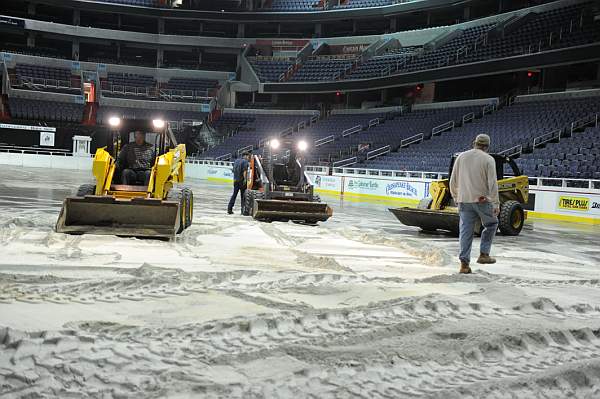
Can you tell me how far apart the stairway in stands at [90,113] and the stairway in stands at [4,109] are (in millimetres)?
5255

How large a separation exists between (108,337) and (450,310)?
276 centimetres

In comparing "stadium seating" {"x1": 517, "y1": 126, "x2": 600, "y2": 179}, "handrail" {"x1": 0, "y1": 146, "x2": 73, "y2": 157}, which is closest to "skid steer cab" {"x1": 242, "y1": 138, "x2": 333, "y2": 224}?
"stadium seating" {"x1": 517, "y1": 126, "x2": 600, "y2": 179}

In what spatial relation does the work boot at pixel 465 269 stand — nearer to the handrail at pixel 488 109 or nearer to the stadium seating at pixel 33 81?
the handrail at pixel 488 109

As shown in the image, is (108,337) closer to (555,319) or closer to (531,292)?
(555,319)

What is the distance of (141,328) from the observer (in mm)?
4270

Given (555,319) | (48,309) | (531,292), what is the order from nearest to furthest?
(48,309) < (555,319) < (531,292)

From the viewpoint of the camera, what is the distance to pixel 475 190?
7332 millimetres

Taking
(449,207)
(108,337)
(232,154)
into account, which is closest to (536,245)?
(449,207)

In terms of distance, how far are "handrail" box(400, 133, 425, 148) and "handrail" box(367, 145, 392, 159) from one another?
0.80 meters

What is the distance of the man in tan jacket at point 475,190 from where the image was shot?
24.0ft

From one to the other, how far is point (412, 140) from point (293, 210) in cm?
2202

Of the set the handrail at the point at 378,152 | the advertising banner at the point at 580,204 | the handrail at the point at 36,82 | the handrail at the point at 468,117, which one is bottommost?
the advertising banner at the point at 580,204

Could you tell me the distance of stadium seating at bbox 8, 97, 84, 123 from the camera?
46156 millimetres

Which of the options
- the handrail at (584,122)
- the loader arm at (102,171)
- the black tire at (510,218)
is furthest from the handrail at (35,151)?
the black tire at (510,218)
